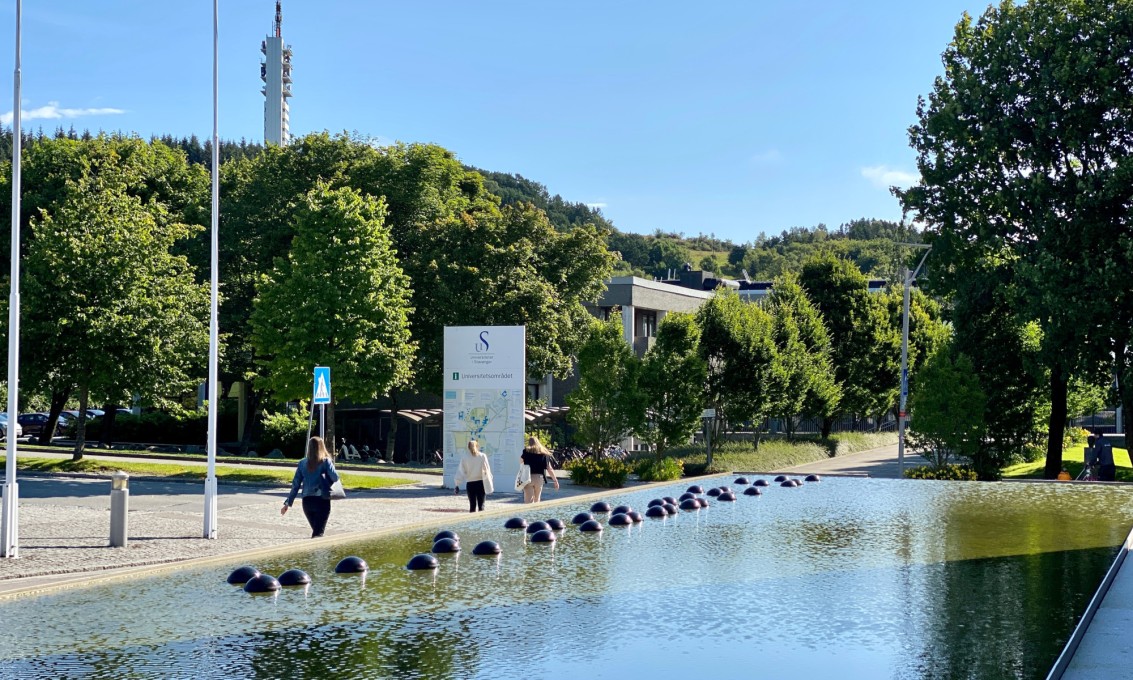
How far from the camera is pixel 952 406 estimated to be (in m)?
39.6

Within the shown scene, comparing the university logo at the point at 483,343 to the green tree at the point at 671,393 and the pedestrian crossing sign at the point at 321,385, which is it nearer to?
the pedestrian crossing sign at the point at 321,385

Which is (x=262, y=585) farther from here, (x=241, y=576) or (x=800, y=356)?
(x=800, y=356)

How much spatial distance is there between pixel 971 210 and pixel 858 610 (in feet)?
94.6

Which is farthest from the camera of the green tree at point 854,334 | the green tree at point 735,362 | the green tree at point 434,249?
the green tree at point 854,334

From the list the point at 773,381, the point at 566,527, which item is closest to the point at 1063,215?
the point at 773,381

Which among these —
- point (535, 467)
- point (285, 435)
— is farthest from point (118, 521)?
point (285, 435)

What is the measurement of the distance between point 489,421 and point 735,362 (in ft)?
51.2

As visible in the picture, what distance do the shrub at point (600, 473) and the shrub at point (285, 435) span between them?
58.5 ft

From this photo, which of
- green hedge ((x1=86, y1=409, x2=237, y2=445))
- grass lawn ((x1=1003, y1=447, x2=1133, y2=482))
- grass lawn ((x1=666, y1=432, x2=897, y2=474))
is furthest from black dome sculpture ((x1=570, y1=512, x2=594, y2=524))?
green hedge ((x1=86, y1=409, x2=237, y2=445))

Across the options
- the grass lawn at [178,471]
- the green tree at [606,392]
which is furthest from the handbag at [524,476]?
the green tree at [606,392]

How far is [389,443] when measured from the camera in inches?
1863

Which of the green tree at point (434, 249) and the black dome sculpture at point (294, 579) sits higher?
the green tree at point (434, 249)

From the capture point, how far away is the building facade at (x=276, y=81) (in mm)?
136500

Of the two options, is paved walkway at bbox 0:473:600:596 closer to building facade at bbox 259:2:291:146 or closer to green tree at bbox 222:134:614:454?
green tree at bbox 222:134:614:454
